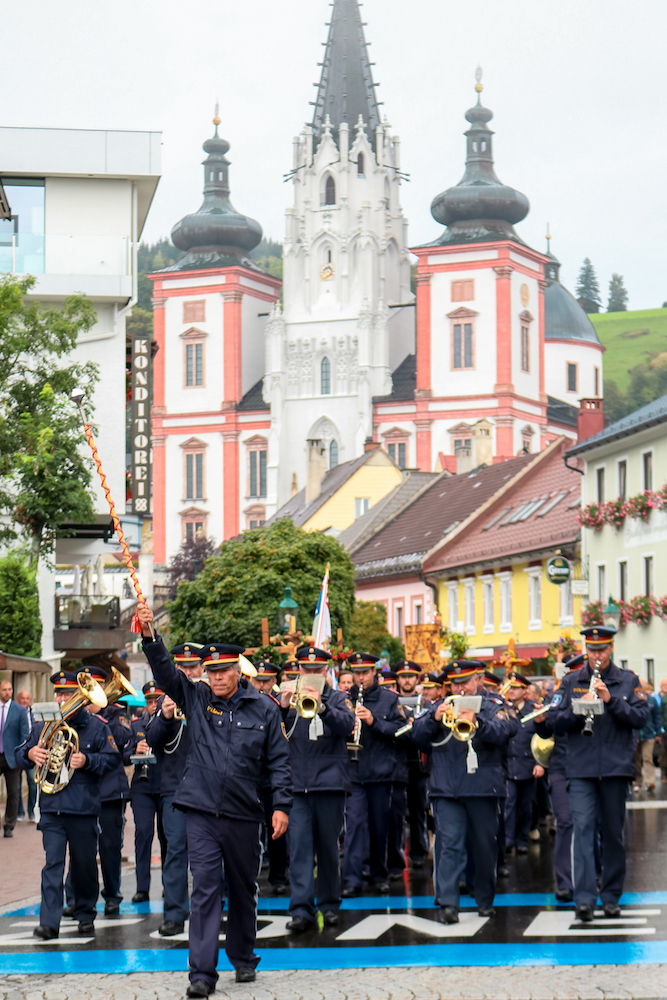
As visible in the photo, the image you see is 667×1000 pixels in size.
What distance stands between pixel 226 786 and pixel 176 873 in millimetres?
2217

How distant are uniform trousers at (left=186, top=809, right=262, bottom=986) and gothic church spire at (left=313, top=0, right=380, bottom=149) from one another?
10235 cm

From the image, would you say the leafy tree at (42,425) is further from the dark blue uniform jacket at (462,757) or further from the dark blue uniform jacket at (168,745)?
the dark blue uniform jacket at (462,757)

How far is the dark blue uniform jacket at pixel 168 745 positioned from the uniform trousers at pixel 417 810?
4.39m

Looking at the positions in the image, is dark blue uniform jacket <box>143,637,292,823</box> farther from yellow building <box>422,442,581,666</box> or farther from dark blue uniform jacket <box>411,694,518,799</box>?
yellow building <box>422,442,581,666</box>

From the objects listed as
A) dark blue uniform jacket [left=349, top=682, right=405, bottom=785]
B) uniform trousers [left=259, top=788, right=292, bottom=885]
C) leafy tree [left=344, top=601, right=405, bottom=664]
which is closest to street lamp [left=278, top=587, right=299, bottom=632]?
uniform trousers [left=259, top=788, right=292, bottom=885]

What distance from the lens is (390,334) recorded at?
106 m

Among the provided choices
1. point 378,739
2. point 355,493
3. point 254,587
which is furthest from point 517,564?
point 378,739

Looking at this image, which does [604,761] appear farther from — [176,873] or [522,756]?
[522,756]

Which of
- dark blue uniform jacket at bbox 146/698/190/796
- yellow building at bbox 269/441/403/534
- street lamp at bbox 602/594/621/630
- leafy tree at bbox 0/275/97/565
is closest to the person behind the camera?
dark blue uniform jacket at bbox 146/698/190/796

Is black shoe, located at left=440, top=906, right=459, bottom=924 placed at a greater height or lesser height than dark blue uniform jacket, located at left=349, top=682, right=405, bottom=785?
lesser

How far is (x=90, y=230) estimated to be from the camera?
39.6m

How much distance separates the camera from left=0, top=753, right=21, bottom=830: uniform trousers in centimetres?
1873

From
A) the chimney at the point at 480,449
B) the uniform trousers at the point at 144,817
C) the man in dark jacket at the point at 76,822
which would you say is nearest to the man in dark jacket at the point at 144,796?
the uniform trousers at the point at 144,817

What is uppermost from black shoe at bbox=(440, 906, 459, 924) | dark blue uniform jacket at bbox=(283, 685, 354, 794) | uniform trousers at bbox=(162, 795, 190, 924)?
dark blue uniform jacket at bbox=(283, 685, 354, 794)
